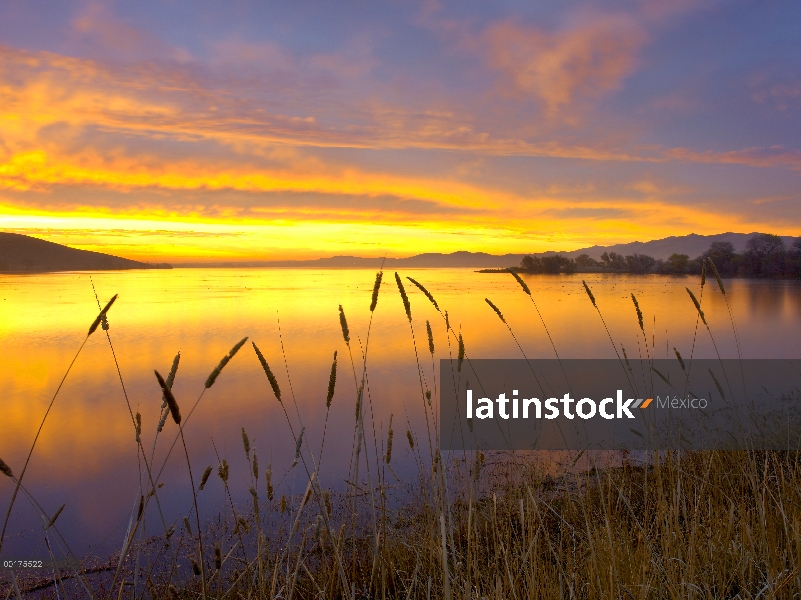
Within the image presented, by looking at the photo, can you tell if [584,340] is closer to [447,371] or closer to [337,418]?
[447,371]

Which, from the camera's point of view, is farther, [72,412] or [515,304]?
[515,304]

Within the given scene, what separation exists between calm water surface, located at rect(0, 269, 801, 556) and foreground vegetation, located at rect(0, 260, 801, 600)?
373 millimetres

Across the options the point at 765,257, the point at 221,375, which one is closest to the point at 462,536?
the point at 221,375

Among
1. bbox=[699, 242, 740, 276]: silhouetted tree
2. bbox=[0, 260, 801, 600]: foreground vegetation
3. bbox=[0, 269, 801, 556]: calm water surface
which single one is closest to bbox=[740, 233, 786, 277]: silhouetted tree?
bbox=[699, 242, 740, 276]: silhouetted tree

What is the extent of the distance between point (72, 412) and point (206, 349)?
14.5 ft

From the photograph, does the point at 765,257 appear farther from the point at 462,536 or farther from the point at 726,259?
the point at 462,536

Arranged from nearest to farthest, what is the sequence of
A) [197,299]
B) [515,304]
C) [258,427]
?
[258,427] → [515,304] → [197,299]

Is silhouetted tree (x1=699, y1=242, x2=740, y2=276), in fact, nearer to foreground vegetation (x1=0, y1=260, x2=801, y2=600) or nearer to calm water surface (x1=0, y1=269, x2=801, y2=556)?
calm water surface (x1=0, y1=269, x2=801, y2=556)

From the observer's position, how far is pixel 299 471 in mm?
5543

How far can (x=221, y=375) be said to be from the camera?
9797 millimetres

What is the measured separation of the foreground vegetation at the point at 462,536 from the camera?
2.15 meters

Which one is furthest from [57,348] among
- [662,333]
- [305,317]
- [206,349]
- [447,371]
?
[662,333]

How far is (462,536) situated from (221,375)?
23.1 ft

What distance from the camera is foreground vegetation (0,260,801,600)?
2.15 meters
